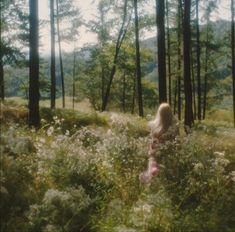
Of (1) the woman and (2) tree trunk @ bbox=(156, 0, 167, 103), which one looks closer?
(1) the woman

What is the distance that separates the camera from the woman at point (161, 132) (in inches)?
413

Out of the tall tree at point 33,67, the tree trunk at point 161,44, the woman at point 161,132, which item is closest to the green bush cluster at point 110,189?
the woman at point 161,132

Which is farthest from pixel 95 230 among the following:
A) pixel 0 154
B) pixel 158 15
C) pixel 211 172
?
pixel 158 15

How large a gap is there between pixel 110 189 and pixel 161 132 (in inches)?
76.6

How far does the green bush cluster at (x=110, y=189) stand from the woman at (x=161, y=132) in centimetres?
20

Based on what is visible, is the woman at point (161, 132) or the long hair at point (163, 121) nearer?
the woman at point (161, 132)

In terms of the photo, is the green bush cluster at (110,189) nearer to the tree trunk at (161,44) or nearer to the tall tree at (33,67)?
the tall tree at (33,67)

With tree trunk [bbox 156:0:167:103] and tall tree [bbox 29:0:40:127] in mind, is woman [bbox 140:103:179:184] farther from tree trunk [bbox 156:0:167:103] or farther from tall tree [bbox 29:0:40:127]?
tree trunk [bbox 156:0:167:103]

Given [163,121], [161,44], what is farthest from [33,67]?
[163,121]

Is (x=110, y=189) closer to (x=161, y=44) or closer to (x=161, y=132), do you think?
(x=161, y=132)

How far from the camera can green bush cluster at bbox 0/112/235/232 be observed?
8273mm

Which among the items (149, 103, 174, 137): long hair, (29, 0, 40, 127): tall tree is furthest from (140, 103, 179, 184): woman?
(29, 0, 40, 127): tall tree

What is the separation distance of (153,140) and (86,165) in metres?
1.85

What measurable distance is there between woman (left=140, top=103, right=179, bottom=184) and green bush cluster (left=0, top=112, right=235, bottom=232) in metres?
0.20
